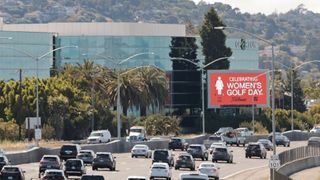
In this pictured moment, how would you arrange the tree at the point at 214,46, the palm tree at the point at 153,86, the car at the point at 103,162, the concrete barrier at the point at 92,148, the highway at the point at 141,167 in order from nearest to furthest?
the highway at the point at 141,167 < the car at the point at 103,162 < the concrete barrier at the point at 92,148 < the palm tree at the point at 153,86 < the tree at the point at 214,46

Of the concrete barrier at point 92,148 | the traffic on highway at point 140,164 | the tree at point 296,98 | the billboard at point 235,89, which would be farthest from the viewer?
the tree at point 296,98

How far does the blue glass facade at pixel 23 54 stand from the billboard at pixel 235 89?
23435 millimetres

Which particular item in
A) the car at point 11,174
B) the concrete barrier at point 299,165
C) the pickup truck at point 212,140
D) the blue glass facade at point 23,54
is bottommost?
the concrete barrier at point 299,165

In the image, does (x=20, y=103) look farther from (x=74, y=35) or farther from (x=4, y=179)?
(x=4, y=179)

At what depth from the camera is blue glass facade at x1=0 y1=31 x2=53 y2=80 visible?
139500 mm

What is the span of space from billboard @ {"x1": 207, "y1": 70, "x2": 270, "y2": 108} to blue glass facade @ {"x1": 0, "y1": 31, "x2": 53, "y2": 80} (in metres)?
23.4

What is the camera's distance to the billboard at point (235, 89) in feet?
456

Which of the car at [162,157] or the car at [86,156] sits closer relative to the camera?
the car at [86,156]

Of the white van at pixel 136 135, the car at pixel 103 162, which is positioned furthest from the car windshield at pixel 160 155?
A: the white van at pixel 136 135

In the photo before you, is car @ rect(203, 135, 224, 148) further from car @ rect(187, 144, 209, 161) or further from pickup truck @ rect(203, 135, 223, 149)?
car @ rect(187, 144, 209, 161)

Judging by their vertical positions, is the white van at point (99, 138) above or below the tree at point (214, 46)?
below

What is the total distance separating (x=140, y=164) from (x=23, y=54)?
67.5 meters

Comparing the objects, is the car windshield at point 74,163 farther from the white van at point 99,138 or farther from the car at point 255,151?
the white van at point 99,138

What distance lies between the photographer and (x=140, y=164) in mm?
74125
